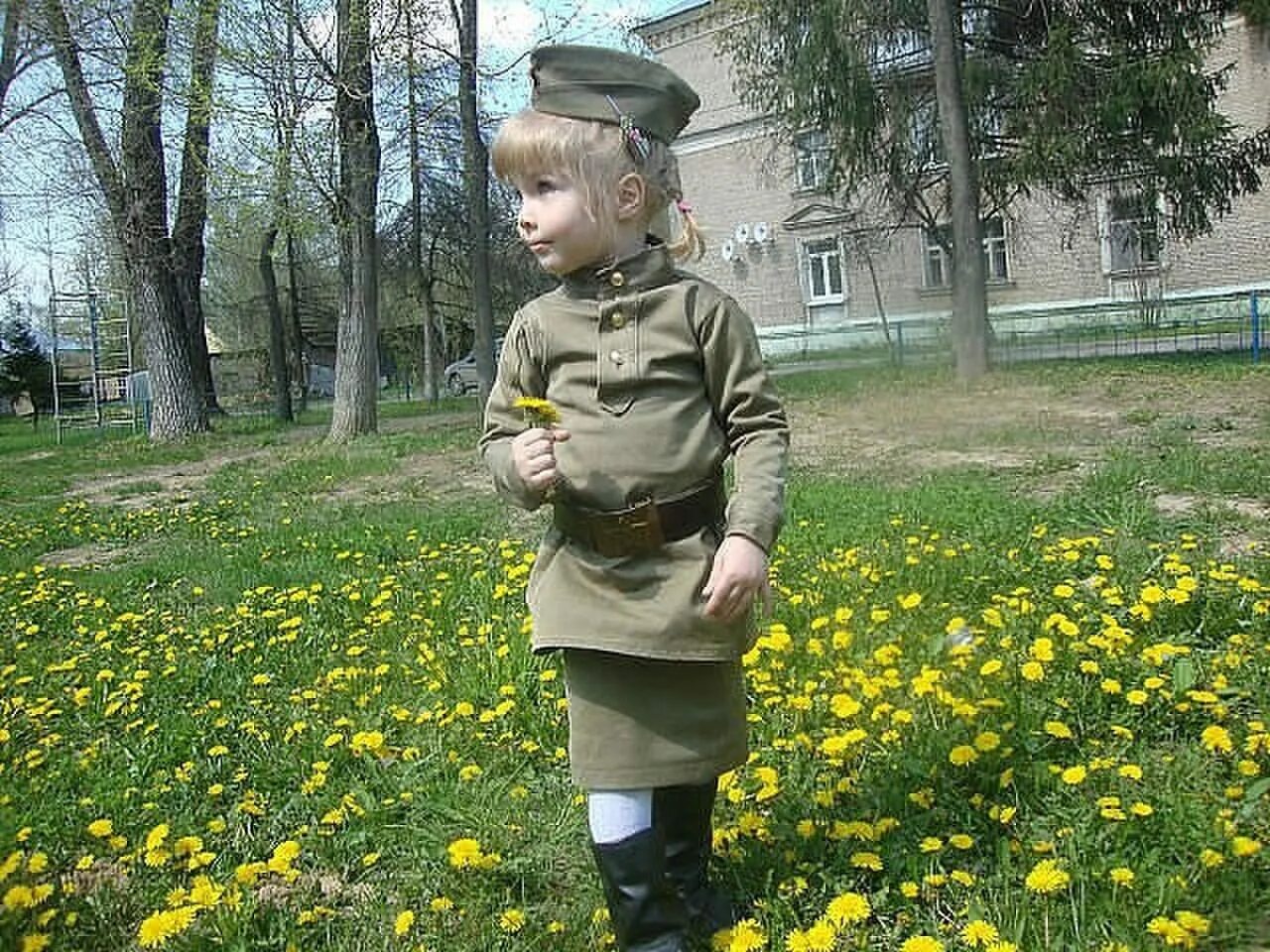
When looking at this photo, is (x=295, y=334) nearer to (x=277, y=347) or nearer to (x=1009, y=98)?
(x=277, y=347)

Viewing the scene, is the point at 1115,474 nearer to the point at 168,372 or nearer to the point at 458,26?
the point at 458,26

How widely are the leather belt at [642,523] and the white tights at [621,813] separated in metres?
0.41

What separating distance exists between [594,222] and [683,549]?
57 cm

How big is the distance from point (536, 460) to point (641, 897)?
0.77 m

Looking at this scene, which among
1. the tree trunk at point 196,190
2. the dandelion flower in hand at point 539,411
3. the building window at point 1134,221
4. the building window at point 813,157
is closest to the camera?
the dandelion flower in hand at point 539,411

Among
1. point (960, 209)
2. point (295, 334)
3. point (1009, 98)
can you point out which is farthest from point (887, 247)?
point (295, 334)

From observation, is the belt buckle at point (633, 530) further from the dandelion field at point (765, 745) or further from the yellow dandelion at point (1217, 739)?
the yellow dandelion at point (1217, 739)

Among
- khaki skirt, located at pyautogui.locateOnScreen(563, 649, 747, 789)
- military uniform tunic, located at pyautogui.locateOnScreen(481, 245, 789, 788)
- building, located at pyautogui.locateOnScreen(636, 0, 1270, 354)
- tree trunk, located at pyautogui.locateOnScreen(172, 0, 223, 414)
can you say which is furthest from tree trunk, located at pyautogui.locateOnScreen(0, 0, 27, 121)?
khaki skirt, located at pyautogui.locateOnScreen(563, 649, 747, 789)

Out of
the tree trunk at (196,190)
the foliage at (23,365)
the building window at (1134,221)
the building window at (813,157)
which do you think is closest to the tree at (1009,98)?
the building window at (1134,221)

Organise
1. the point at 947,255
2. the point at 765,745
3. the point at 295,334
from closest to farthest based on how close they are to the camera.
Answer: the point at 765,745
the point at 947,255
the point at 295,334

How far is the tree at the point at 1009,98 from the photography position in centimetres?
1559

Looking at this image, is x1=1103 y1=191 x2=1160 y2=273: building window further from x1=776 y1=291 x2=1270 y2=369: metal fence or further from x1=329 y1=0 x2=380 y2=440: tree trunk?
x1=329 y1=0 x2=380 y2=440: tree trunk

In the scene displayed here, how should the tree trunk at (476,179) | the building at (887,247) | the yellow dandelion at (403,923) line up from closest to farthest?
the yellow dandelion at (403,923) → the tree trunk at (476,179) → the building at (887,247)

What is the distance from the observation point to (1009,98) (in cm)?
1672
